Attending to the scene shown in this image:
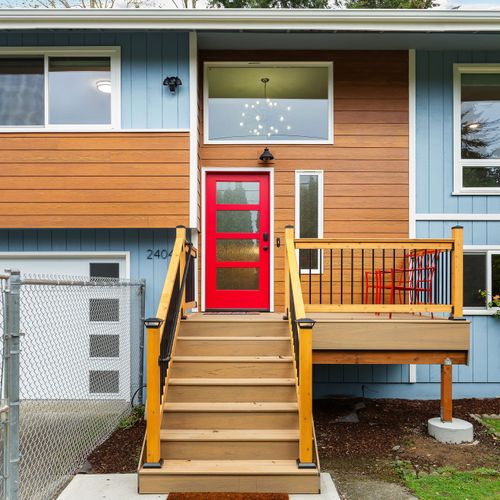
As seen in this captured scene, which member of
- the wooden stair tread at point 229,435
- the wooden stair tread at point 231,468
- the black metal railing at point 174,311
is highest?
the black metal railing at point 174,311

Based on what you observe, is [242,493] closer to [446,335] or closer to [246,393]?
[246,393]

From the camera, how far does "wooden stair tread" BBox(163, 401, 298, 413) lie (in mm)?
3855

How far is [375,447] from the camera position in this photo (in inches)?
177

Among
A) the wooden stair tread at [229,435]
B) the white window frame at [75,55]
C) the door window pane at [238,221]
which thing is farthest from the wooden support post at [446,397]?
the white window frame at [75,55]

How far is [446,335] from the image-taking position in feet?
14.3

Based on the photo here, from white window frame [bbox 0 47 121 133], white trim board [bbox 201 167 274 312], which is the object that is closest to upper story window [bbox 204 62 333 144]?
white trim board [bbox 201 167 274 312]

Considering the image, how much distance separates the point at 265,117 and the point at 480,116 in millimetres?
2975

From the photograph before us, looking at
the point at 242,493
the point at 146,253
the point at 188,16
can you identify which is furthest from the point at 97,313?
the point at 188,16

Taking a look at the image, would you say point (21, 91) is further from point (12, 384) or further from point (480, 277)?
point (480, 277)

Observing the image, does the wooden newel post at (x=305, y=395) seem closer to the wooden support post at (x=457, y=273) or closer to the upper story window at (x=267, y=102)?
the wooden support post at (x=457, y=273)

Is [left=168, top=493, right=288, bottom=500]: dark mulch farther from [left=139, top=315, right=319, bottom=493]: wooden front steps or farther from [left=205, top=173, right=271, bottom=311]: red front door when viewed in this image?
[left=205, top=173, right=271, bottom=311]: red front door

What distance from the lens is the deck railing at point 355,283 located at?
11.7ft

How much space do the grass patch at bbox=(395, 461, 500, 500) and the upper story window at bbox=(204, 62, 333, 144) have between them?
421 centimetres

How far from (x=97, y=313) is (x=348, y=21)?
4.75 m
